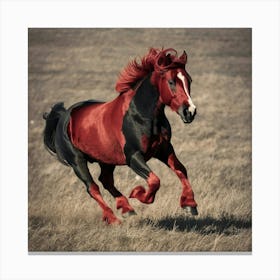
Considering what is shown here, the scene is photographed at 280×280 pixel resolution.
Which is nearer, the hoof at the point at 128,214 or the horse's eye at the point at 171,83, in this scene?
the horse's eye at the point at 171,83

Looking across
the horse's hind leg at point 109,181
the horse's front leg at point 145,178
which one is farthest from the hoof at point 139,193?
the horse's hind leg at point 109,181

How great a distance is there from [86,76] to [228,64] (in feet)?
5.62

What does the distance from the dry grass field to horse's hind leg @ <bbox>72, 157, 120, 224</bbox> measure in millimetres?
126

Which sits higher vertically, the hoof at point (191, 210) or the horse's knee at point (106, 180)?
the horse's knee at point (106, 180)

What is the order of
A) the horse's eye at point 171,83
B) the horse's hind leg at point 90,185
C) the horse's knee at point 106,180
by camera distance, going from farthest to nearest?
the horse's knee at point 106,180 < the horse's hind leg at point 90,185 < the horse's eye at point 171,83

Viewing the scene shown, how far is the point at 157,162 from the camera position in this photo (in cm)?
1025

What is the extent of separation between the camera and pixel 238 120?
9.94 metres

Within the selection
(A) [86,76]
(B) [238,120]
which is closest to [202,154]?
(B) [238,120]

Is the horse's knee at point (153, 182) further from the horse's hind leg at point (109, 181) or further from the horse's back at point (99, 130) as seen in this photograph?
the horse's hind leg at point (109, 181)

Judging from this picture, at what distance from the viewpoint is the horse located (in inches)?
329

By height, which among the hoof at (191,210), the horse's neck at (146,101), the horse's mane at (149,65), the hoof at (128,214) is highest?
the horse's mane at (149,65)

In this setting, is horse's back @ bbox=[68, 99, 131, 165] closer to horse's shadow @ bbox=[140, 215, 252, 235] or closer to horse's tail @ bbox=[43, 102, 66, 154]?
horse's tail @ bbox=[43, 102, 66, 154]

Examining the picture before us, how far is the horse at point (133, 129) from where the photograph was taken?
8352mm

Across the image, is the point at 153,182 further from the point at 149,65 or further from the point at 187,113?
the point at 149,65
